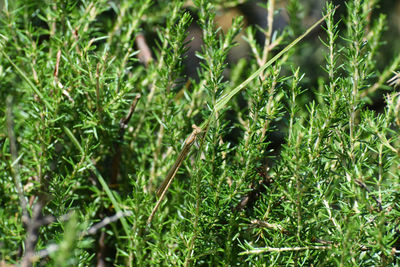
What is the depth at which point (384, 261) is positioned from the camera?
0.51 m

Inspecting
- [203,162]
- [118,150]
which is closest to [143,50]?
[118,150]

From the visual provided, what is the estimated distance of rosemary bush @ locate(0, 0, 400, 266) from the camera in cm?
56

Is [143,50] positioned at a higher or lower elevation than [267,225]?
higher

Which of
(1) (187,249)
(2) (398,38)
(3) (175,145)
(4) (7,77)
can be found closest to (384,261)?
(1) (187,249)

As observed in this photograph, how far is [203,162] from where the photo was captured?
630 millimetres

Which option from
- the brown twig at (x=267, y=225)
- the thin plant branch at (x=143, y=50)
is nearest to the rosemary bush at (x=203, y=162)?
the brown twig at (x=267, y=225)

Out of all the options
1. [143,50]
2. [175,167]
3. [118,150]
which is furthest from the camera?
[143,50]

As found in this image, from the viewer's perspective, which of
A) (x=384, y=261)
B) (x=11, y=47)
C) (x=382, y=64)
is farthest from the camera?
(x=382, y=64)

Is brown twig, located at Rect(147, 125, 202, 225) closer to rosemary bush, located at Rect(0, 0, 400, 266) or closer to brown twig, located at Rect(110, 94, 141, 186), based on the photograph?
rosemary bush, located at Rect(0, 0, 400, 266)

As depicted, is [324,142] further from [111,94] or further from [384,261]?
[111,94]

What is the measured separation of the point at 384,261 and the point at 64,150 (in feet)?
1.76

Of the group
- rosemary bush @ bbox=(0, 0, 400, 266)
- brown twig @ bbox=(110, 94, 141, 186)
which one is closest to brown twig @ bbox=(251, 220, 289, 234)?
rosemary bush @ bbox=(0, 0, 400, 266)

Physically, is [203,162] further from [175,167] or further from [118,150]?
[118,150]

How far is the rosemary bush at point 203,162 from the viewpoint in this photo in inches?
22.0
